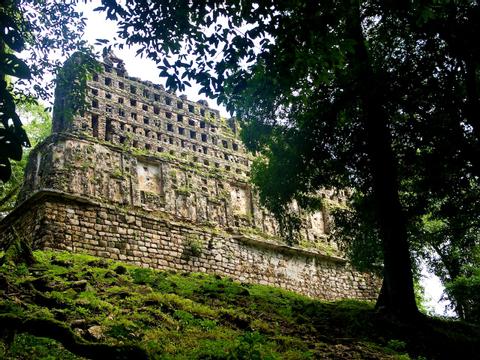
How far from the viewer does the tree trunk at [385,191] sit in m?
10.5

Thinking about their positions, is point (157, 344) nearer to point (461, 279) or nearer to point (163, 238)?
point (163, 238)

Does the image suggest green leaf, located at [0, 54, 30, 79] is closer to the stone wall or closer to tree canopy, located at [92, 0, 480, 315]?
tree canopy, located at [92, 0, 480, 315]

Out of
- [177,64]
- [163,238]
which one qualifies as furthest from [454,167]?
[163,238]

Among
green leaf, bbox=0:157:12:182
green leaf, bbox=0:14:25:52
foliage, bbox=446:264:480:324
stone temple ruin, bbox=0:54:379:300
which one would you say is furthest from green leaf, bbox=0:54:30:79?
foliage, bbox=446:264:480:324

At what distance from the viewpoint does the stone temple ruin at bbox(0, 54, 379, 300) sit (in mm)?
14328

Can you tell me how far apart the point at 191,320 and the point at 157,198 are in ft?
27.1

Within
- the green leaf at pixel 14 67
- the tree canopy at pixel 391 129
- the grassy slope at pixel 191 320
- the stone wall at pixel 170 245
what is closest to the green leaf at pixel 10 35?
the green leaf at pixel 14 67

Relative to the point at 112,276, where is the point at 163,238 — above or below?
above

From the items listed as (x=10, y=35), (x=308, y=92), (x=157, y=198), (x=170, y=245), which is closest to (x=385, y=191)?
(x=308, y=92)

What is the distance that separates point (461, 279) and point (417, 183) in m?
5.57

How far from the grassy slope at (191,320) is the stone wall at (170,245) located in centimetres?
208

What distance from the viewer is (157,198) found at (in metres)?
16.2

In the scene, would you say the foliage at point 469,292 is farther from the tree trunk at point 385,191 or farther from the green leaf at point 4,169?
the green leaf at point 4,169

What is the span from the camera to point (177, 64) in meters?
6.46
